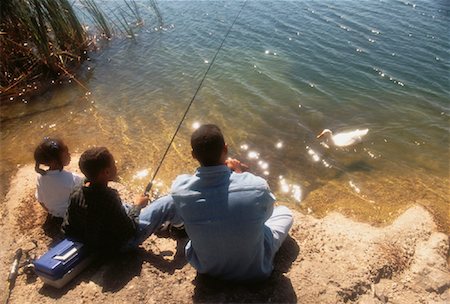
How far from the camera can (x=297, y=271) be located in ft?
12.4

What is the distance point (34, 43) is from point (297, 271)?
302 inches

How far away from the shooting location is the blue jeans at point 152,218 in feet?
13.1

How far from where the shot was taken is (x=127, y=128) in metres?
7.32

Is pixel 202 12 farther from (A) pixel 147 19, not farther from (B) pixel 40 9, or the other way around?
(B) pixel 40 9

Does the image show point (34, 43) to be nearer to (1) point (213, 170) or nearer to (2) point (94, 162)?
(2) point (94, 162)

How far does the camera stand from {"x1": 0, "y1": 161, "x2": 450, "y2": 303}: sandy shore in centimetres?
356

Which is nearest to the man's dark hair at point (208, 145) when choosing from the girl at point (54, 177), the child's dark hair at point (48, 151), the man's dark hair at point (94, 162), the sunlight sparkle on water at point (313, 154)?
the man's dark hair at point (94, 162)

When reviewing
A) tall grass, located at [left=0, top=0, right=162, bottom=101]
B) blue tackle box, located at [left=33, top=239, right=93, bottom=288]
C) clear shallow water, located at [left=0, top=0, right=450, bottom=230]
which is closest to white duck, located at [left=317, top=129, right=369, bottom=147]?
clear shallow water, located at [left=0, top=0, right=450, bottom=230]

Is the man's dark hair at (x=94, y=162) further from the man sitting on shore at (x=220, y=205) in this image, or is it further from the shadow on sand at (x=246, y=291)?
the shadow on sand at (x=246, y=291)

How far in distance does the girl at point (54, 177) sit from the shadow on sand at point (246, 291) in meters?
1.75

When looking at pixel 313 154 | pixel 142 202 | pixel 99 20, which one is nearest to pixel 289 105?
pixel 313 154

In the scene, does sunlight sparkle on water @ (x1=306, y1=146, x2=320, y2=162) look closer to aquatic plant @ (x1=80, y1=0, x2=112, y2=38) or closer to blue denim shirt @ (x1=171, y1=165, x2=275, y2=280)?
blue denim shirt @ (x1=171, y1=165, x2=275, y2=280)

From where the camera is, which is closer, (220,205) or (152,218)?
(220,205)

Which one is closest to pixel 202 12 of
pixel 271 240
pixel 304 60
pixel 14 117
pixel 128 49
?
pixel 128 49
